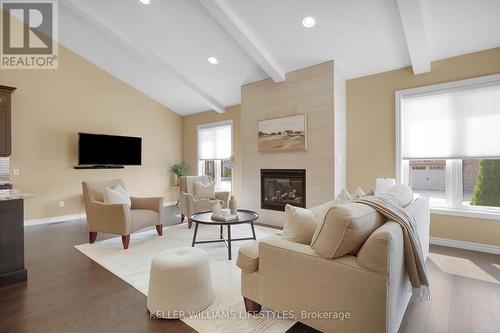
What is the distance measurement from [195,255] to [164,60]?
14.8 ft

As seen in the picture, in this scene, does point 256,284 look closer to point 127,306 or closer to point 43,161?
point 127,306

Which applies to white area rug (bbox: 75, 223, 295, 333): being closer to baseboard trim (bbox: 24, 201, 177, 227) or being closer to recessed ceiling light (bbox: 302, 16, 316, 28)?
baseboard trim (bbox: 24, 201, 177, 227)

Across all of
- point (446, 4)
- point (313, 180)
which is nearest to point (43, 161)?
point (313, 180)

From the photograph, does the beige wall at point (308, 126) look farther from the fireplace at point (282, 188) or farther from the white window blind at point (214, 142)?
the white window blind at point (214, 142)

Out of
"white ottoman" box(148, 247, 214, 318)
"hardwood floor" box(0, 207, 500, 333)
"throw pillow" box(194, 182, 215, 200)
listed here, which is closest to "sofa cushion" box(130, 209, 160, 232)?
"hardwood floor" box(0, 207, 500, 333)

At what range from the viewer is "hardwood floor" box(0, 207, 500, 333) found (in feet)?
6.56

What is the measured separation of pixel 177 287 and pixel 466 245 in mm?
3987

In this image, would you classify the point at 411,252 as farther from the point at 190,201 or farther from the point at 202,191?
the point at 202,191

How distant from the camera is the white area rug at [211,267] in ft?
6.56

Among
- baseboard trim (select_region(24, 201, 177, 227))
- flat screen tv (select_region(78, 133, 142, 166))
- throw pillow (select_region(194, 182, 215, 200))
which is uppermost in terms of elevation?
flat screen tv (select_region(78, 133, 142, 166))

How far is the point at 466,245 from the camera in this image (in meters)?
3.75

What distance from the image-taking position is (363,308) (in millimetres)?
1541

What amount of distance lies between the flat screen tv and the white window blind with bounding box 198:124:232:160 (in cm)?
164

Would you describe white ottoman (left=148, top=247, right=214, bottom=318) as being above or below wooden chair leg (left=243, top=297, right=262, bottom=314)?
above
